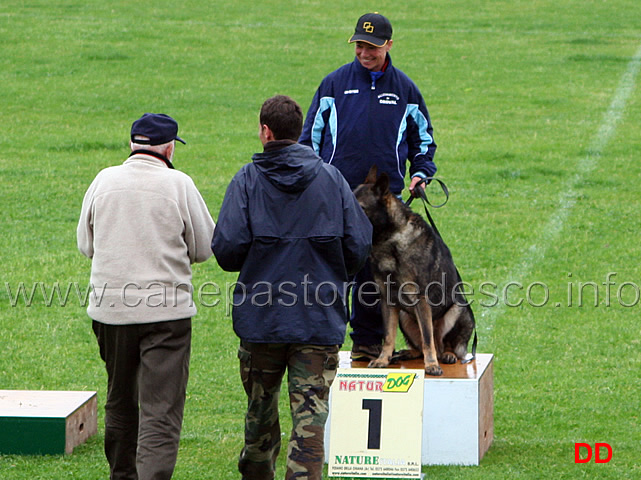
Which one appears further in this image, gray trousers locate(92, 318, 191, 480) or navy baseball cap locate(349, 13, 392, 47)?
navy baseball cap locate(349, 13, 392, 47)

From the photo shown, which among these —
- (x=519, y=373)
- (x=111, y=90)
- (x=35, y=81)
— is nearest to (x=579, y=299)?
(x=519, y=373)

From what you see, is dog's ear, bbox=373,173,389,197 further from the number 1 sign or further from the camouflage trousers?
the camouflage trousers

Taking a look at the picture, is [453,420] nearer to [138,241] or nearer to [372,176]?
[372,176]

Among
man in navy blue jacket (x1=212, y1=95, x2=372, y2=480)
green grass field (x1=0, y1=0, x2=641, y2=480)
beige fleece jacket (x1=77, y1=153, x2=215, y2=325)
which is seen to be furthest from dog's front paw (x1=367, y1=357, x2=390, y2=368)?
beige fleece jacket (x1=77, y1=153, x2=215, y2=325)

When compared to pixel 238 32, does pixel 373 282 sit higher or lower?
lower

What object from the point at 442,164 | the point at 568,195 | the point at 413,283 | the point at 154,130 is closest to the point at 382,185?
the point at 413,283

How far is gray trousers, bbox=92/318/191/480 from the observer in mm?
4496

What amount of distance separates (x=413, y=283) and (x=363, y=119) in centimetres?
104

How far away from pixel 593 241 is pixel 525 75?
10.5 m

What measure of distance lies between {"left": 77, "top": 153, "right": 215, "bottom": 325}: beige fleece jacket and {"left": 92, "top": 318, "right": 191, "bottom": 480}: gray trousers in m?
0.08

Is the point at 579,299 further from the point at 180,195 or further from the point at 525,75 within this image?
the point at 525,75

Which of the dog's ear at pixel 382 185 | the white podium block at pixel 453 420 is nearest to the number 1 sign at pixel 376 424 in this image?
the white podium block at pixel 453 420

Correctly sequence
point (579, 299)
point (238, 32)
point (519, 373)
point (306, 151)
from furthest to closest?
point (238, 32) < point (579, 299) < point (519, 373) < point (306, 151)

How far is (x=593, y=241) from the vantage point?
435 inches
